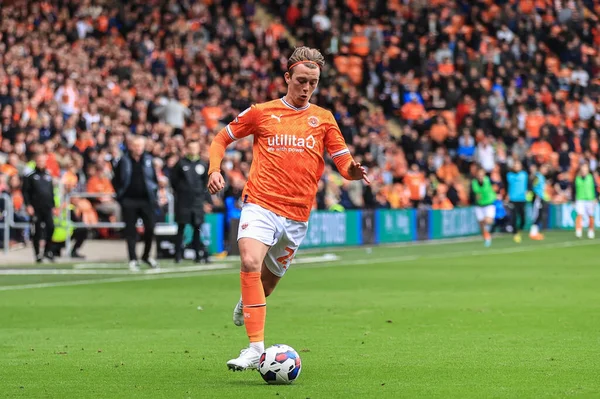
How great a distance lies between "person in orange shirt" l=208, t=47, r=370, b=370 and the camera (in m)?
9.48

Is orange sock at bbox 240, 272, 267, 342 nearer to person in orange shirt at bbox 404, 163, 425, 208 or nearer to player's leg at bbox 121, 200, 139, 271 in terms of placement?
player's leg at bbox 121, 200, 139, 271

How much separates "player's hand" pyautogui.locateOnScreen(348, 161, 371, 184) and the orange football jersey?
152 millimetres

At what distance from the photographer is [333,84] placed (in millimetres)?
40594

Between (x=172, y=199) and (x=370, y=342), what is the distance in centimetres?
1574

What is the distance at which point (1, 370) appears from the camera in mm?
9406

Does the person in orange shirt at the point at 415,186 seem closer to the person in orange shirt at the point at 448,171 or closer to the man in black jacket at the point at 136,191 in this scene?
the person in orange shirt at the point at 448,171

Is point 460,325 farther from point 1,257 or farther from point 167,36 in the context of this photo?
point 167,36

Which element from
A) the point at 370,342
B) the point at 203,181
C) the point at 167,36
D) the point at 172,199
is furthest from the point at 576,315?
the point at 167,36

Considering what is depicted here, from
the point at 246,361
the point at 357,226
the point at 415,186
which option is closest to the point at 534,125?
the point at 415,186

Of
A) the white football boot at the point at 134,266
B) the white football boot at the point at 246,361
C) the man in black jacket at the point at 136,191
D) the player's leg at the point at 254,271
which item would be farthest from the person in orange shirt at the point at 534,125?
the white football boot at the point at 246,361

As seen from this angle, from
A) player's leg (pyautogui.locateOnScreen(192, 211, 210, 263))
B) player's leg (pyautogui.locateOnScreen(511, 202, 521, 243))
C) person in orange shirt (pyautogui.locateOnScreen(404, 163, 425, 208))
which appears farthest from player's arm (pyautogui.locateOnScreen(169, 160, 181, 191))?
player's leg (pyautogui.locateOnScreen(511, 202, 521, 243))

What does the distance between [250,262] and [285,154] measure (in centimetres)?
93

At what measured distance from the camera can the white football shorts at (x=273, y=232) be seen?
9.39 m

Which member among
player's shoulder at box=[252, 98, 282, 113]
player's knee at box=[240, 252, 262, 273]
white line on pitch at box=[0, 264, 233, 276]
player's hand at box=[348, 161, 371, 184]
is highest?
player's shoulder at box=[252, 98, 282, 113]
